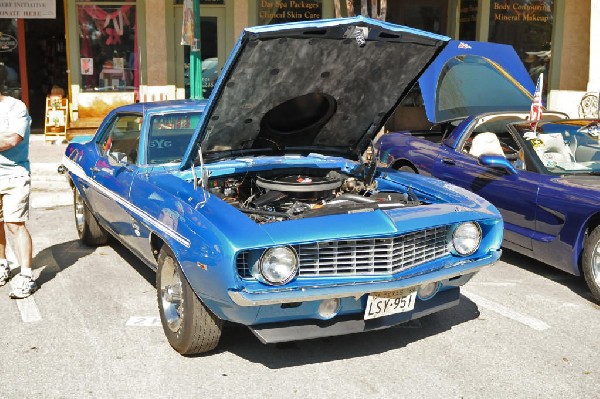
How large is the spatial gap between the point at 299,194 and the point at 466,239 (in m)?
1.17

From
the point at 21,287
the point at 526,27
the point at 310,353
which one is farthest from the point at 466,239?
the point at 526,27

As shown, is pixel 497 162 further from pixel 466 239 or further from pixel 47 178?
pixel 47 178

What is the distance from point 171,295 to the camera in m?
4.38

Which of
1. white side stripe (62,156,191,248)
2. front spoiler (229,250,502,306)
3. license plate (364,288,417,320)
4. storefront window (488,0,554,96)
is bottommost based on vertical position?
license plate (364,288,417,320)

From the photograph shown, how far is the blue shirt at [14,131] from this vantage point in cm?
525

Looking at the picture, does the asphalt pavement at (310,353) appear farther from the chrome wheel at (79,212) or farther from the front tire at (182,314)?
the chrome wheel at (79,212)

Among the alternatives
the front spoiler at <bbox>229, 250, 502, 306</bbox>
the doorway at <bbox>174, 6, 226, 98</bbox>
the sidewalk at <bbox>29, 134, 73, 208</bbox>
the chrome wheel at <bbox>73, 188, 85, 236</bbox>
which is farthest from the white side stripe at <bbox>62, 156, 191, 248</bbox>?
the doorway at <bbox>174, 6, 226, 98</bbox>

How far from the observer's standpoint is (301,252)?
3779 millimetres

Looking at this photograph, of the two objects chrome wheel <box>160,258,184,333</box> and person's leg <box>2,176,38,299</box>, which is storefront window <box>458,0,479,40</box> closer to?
person's leg <box>2,176,38,299</box>

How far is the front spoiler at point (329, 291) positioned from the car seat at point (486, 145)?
2.91 meters

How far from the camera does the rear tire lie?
662 cm

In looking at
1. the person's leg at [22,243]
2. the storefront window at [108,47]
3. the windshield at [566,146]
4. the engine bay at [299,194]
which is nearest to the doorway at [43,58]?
the storefront window at [108,47]

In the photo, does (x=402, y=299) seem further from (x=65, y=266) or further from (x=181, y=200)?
(x=65, y=266)

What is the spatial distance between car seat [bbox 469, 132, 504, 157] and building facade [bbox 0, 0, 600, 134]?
7.57 m
